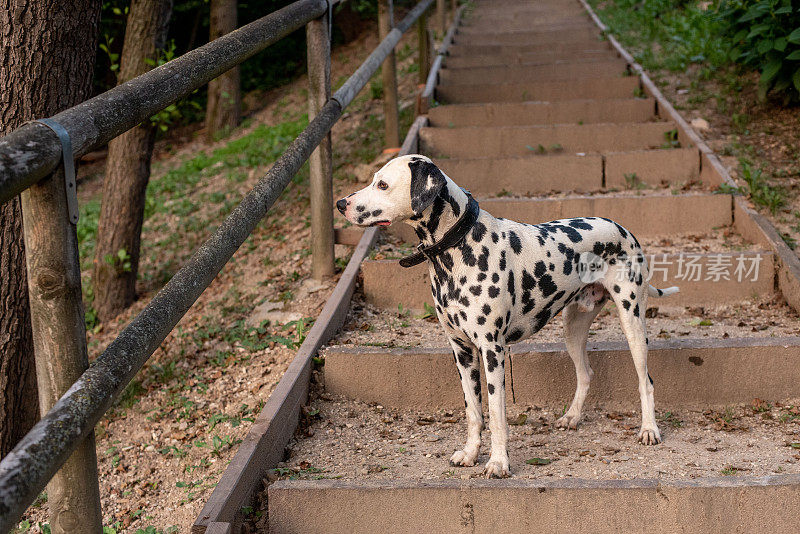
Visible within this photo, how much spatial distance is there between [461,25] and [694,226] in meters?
8.97

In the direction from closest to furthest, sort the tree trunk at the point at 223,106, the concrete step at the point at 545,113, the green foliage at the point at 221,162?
→ the concrete step at the point at 545,113 < the green foliage at the point at 221,162 < the tree trunk at the point at 223,106

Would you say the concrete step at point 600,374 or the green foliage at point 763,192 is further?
the green foliage at point 763,192

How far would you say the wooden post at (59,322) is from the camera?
195 centimetres

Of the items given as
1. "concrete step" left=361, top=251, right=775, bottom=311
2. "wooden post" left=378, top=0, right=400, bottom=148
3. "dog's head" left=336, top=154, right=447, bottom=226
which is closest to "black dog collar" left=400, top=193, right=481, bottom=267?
"dog's head" left=336, top=154, right=447, bottom=226

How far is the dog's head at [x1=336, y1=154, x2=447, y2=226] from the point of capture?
313cm

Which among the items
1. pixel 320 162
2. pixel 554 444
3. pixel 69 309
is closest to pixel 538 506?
pixel 554 444

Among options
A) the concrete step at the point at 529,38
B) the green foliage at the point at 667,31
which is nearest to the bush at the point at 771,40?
the green foliage at the point at 667,31

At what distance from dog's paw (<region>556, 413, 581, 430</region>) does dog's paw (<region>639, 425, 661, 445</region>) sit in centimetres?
33

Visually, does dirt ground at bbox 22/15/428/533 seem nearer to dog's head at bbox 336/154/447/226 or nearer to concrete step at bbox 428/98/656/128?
concrete step at bbox 428/98/656/128

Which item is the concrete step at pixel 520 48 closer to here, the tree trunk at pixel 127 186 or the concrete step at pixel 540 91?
the concrete step at pixel 540 91

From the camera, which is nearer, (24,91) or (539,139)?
(24,91)

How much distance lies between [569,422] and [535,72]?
22.3 ft

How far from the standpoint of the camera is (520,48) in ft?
36.4

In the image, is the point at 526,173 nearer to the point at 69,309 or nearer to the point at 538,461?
the point at 538,461
